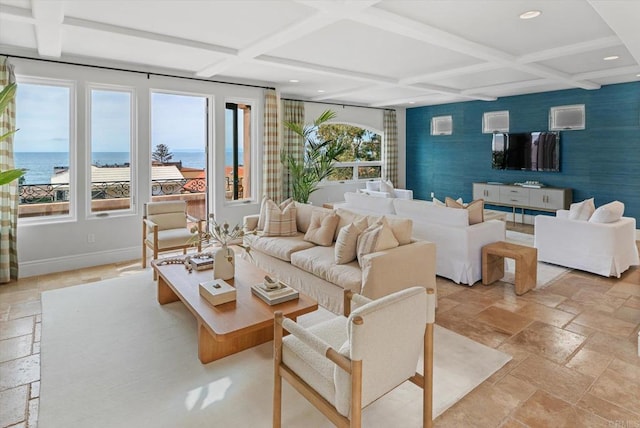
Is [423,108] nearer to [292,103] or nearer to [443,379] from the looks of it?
[292,103]

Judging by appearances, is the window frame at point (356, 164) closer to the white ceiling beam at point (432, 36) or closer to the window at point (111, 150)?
the window at point (111, 150)

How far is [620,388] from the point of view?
2.50 m

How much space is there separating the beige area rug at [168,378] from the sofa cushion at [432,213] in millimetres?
1627

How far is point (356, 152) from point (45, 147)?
6381mm

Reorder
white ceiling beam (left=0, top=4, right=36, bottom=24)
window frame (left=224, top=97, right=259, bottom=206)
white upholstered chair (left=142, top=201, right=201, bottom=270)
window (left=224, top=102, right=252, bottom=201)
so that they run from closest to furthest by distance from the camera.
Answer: white ceiling beam (left=0, top=4, right=36, bottom=24)
white upholstered chair (left=142, top=201, right=201, bottom=270)
window frame (left=224, top=97, right=259, bottom=206)
window (left=224, top=102, right=252, bottom=201)

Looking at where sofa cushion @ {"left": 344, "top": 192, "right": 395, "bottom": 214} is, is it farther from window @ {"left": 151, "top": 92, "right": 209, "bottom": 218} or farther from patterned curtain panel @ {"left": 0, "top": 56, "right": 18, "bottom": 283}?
patterned curtain panel @ {"left": 0, "top": 56, "right": 18, "bottom": 283}

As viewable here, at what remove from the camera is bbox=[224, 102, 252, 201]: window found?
671 cm

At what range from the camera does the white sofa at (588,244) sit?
4.64 metres

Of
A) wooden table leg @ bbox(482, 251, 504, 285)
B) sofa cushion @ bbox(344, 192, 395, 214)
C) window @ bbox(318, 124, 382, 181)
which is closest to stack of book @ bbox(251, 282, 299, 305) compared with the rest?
wooden table leg @ bbox(482, 251, 504, 285)

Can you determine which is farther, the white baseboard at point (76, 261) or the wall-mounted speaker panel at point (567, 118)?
the wall-mounted speaker panel at point (567, 118)

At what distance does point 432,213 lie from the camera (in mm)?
4777

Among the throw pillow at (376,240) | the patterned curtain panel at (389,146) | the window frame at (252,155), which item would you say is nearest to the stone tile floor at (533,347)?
the throw pillow at (376,240)

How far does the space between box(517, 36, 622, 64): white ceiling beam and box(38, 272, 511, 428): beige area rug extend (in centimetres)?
343

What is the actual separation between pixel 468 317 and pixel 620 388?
4.02 feet
